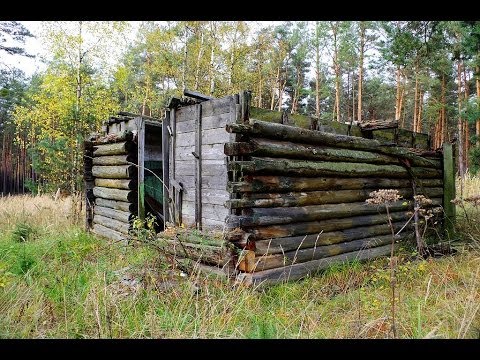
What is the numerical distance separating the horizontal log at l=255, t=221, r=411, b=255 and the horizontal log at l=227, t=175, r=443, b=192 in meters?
0.72

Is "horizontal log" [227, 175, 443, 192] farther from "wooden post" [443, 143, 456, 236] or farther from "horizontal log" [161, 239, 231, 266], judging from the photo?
"wooden post" [443, 143, 456, 236]

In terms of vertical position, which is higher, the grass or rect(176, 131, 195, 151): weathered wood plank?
rect(176, 131, 195, 151): weathered wood plank

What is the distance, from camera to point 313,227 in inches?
217

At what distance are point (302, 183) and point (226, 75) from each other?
49.2ft

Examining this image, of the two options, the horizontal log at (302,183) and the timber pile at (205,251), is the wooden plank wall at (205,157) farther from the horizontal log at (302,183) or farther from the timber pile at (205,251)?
the horizontal log at (302,183)

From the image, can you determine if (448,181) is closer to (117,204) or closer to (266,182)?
(266,182)

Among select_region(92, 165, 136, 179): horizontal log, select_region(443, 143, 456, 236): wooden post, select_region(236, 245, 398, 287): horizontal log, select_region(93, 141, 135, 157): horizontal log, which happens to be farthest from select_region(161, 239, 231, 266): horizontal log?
select_region(443, 143, 456, 236): wooden post

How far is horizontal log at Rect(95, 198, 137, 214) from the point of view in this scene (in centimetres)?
762

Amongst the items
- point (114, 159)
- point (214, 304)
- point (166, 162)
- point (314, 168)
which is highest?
point (114, 159)

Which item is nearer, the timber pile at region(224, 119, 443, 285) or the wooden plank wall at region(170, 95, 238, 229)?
the timber pile at region(224, 119, 443, 285)

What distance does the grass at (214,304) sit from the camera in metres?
2.97

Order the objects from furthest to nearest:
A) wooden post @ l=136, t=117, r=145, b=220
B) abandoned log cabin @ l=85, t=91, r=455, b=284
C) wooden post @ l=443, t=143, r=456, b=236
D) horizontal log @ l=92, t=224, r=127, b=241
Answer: wooden post @ l=443, t=143, r=456, b=236, horizontal log @ l=92, t=224, r=127, b=241, wooden post @ l=136, t=117, r=145, b=220, abandoned log cabin @ l=85, t=91, r=455, b=284

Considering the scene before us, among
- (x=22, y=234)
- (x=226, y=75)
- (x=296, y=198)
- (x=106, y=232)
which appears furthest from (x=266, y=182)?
(x=226, y=75)
